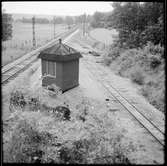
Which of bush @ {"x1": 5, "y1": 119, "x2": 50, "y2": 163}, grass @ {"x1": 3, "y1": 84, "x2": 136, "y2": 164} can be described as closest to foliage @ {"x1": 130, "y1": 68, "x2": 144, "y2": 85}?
grass @ {"x1": 3, "y1": 84, "x2": 136, "y2": 164}

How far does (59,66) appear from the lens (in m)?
15.1

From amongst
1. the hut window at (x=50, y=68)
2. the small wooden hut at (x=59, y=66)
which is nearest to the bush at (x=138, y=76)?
the small wooden hut at (x=59, y=66)

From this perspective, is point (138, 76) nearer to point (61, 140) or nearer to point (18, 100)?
point (18, 100)

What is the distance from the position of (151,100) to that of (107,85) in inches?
181

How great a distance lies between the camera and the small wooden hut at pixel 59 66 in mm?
15023

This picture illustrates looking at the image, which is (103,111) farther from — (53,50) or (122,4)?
(122,4)

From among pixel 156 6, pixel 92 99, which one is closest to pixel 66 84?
pixel 92 99

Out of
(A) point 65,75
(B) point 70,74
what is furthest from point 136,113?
(B) point 70,74

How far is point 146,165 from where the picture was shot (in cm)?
704

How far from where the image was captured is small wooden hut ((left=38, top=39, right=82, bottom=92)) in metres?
15.0

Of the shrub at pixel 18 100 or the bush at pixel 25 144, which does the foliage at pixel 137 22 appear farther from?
the bush at pixel 25 144

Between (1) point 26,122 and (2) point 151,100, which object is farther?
(2) point 151,100

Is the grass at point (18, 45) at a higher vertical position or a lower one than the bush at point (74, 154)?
higher

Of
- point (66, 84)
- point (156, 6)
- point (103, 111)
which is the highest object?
point (156, 6)
